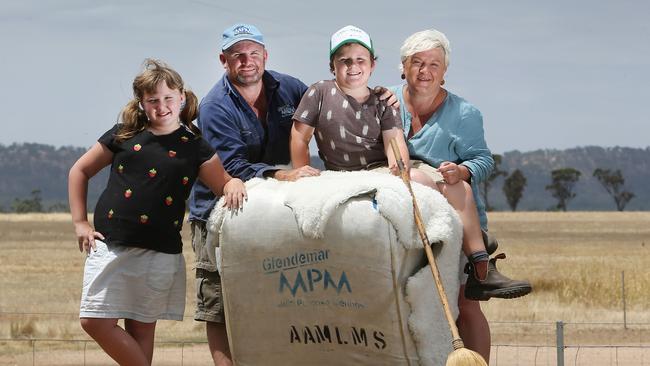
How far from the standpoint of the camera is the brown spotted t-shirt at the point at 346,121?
6145 millimetres

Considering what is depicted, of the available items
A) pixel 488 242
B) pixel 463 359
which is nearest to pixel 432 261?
pixel 463 359

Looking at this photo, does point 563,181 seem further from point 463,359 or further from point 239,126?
point 463,359

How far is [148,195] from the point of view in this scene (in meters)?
6.00

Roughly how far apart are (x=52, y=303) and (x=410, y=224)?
17664 mm

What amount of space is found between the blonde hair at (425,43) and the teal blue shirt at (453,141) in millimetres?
286

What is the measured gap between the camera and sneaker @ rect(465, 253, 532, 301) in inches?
244

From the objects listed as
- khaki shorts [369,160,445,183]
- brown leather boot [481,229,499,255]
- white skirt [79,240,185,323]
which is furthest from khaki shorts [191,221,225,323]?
brown leather boot [481,229,499,255]

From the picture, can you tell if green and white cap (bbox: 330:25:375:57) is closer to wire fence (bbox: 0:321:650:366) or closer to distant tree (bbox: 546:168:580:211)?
wire fence (bbox: 0:321:650:366)

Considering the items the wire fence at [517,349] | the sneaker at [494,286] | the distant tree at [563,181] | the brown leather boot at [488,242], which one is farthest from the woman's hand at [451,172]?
the distant tree at [563,181]

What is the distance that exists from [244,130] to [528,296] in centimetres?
1544

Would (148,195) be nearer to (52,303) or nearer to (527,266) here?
(52,303)

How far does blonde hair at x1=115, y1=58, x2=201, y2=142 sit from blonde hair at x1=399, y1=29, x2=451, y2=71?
1.11 metres

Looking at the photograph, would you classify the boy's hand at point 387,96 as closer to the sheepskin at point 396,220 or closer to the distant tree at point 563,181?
the sheepskin at point 396,220

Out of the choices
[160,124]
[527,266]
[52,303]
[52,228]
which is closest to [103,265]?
[160,124]
